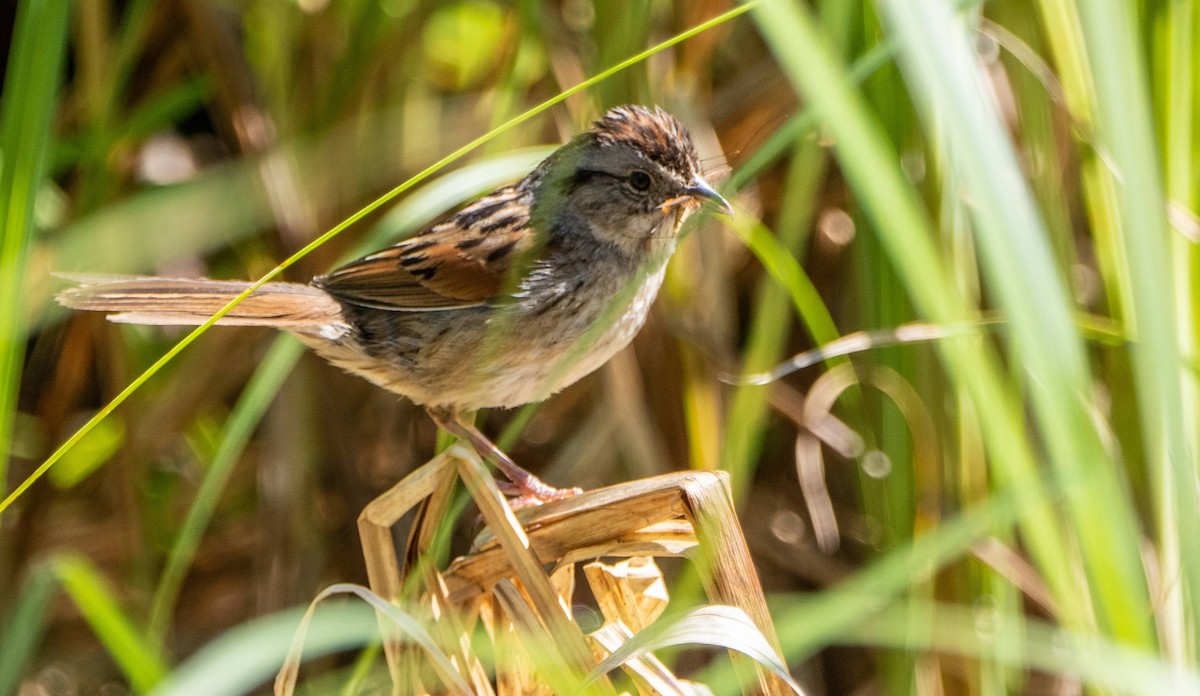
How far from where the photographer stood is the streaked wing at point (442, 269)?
239 centimetres

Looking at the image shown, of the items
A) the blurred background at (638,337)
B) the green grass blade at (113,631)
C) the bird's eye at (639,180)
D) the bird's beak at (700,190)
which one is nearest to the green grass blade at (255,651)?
the green grass blade at (113,631)

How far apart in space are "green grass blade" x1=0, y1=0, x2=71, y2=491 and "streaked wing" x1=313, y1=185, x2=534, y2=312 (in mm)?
946

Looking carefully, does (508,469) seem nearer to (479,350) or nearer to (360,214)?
(479,350)

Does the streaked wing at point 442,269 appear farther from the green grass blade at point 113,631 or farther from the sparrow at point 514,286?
the green grass blade at point 113,631

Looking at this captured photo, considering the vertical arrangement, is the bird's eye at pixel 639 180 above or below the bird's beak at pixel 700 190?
above

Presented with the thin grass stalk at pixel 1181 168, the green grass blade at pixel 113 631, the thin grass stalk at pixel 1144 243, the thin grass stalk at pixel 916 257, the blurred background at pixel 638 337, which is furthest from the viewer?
the thin grass stalk at pixel 1181 168

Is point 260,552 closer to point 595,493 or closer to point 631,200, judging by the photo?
point 631,200

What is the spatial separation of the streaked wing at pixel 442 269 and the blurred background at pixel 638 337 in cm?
20

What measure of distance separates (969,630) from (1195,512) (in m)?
1.01

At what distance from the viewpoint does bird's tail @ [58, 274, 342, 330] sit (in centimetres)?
183

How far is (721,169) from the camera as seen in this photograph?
231 centimetres

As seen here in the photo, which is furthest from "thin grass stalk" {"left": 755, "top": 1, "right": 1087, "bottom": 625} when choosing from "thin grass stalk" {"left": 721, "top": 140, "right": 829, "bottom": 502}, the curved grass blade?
"thin grass stalk" {"left": 721, "top": 140, "right": 829, "bottom": 502}

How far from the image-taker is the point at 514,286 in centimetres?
222

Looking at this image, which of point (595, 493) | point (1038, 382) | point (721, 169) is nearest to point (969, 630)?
point (595, 493)
